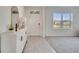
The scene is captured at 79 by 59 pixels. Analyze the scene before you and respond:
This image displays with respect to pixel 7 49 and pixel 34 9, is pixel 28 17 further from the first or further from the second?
pixel 7 49

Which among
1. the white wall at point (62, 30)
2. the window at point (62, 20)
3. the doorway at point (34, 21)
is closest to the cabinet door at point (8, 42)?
the doorway at point (34, 21)

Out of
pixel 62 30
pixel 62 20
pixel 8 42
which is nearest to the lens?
pixel 8 42

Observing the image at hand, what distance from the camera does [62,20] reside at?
10430 millimetres

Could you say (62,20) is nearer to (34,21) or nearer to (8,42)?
(34,21)

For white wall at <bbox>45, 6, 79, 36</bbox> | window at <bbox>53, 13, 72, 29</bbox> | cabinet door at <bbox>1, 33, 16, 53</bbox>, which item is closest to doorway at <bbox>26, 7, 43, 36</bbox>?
white wall at <bbox>45, 6, 79, 36</bbox>

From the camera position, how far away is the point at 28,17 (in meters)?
10.3

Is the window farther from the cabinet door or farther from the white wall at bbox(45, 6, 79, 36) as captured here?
the cabinet door

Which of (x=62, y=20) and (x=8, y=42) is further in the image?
(x=62, y=20)

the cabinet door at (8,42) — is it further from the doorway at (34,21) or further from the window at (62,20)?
the window at (62,20)

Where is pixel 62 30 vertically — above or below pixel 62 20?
below

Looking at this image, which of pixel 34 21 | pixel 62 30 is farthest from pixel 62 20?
pixel 34 21

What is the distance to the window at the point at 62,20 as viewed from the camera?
1037 cm
